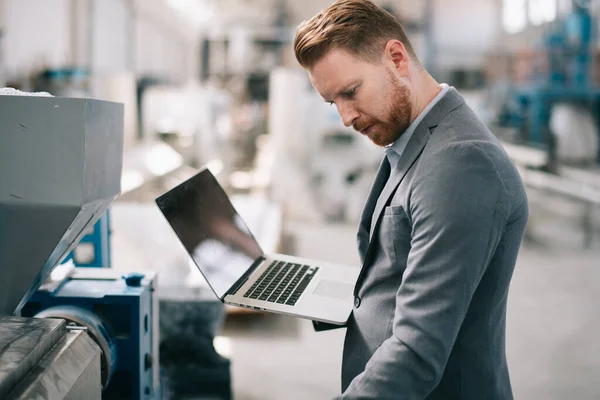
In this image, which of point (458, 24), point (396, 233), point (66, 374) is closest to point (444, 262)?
point (396, 233)

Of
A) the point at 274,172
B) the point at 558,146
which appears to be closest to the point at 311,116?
the point at 274,172

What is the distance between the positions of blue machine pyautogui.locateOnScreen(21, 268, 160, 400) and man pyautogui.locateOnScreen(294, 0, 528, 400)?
0.60 m

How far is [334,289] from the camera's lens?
1479mm

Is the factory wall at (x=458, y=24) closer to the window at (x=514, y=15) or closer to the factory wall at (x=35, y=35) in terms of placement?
the window at (x=514, y=15)

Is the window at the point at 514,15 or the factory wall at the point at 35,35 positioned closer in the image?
the factory wall at the point at 35,35

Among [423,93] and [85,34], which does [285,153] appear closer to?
[85,34]

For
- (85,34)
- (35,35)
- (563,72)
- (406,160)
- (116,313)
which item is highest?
(85,34)

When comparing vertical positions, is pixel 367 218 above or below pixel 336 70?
below

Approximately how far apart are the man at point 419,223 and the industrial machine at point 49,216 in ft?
1.58

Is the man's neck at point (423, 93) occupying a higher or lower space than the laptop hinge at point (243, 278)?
higher

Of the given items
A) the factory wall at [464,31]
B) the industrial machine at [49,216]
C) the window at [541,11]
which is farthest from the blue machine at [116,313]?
the factory wall at [464,31]

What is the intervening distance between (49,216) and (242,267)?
1.87ft

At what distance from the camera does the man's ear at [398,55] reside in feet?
3.66

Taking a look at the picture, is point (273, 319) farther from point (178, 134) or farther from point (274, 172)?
point (178, 134)
